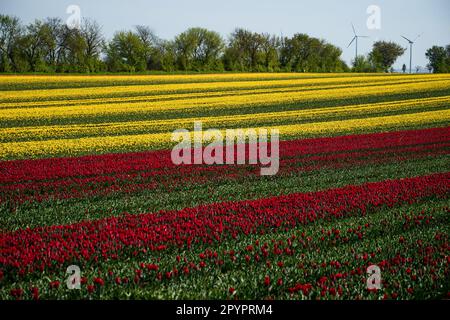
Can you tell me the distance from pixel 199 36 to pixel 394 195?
159 feet

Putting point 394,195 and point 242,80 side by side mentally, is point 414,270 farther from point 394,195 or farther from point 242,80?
point 242,80

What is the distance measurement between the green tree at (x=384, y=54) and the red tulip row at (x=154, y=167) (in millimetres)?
52536

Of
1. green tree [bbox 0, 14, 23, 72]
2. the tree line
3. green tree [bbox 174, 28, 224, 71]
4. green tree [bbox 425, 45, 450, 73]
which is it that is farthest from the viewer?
green tree [bbox 425, 45, 450, 73]

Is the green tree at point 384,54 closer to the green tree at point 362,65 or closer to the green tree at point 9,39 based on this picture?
the green tree at point 362,65

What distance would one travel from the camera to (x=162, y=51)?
5097cm

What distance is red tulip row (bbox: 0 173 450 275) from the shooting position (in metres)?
8.02

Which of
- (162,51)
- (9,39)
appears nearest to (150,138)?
(9,39)

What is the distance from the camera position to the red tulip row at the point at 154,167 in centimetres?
1502

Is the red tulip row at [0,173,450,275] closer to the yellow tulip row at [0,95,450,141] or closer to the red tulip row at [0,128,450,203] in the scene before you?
the red tulip row at [0,128,450,203]

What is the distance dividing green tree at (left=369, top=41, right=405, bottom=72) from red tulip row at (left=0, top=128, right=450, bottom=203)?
52536 millimetres

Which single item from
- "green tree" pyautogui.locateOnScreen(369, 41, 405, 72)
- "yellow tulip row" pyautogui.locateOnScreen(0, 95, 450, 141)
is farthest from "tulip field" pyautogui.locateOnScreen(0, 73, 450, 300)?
"green tree" pyautogui.locateOnScreen(369, 41, 405, 72)

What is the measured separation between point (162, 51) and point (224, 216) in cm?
4374

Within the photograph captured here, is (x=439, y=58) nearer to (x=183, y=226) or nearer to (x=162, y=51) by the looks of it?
(x=162, y=51)

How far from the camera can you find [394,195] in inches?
496
